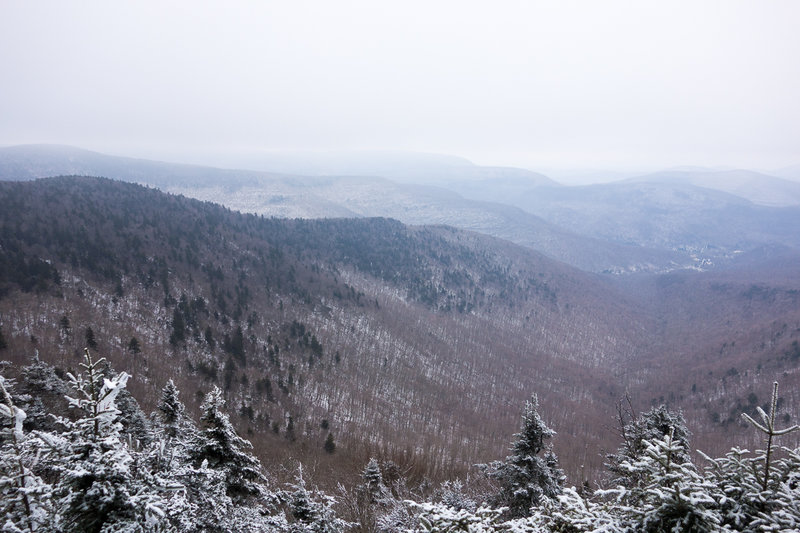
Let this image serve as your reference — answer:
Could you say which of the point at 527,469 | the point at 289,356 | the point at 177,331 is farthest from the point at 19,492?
the point at 289,356

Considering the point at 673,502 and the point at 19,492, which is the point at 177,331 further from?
the point at 673,502

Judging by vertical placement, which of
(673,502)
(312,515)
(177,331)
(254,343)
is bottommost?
(254,343)

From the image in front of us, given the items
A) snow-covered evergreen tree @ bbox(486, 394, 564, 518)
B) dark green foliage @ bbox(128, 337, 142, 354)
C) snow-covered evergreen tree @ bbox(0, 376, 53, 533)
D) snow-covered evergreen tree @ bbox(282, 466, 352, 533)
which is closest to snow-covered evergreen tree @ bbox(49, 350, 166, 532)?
snow-covered evergreen tree @ bbox(0, 376, 53, 533)

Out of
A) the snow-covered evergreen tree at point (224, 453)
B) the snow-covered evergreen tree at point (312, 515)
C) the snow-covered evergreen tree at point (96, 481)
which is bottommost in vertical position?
the snow-covered evergreen tree at point (312, 515)

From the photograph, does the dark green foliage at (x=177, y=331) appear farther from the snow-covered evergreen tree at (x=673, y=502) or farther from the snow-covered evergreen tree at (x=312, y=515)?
the snow-covered evergreen tree at (x=673, y=502)

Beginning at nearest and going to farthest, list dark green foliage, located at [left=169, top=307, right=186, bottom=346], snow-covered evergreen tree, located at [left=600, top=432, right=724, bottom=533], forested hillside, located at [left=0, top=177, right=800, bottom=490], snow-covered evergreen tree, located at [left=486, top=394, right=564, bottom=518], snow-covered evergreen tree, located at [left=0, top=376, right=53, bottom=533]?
snow-covered evergreen tree, located at [left=600, top=432, right=724, bottom=533] → snow-covered evergreen tree, located at [left=0, top=376, right=53, bottom=533] → snow-covered evergreen tree, located at [left=486, top=394, right=564, bottom=518] → forested hillside, located at [left=0, top=177, right=800, bottom=490] → dark green foliage, located at [left=169, top=307, right=186, bottom=346]

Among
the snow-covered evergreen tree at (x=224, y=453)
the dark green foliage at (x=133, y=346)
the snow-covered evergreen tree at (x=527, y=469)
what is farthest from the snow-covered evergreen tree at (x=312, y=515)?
the dark green foliage at (x=133, y=346)

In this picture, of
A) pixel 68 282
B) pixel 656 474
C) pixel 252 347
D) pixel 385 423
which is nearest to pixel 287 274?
pixel 252 347

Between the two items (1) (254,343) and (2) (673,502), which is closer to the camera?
(2) (673,502)

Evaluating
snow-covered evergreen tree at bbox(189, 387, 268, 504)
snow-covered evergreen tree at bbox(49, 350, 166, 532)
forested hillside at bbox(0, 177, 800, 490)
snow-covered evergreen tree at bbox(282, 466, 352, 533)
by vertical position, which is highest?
snow-covered evergreen tree at bbox(49, 350, 166, 532)

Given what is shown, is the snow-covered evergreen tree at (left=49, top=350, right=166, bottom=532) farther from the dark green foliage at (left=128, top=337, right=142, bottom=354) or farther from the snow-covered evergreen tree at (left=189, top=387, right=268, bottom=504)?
the dark green foliage at (left=128, top=337, right=142, bottom=354)

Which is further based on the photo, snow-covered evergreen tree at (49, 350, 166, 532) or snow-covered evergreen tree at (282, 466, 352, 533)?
snow-covered evergreen tree at (282, 466, 352, 533)

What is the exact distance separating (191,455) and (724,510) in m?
18.3

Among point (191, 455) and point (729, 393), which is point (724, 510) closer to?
point (191, 455)
